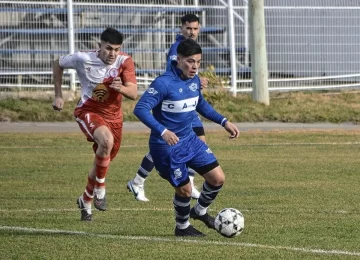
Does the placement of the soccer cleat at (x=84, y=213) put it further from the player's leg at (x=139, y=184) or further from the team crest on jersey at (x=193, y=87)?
the team crest on jersey at (x=193, y=87)

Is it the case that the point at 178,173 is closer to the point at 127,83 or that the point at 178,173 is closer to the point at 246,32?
the point at 127,83

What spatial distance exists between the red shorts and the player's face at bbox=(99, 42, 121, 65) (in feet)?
1.94

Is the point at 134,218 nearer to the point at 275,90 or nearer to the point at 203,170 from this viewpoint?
the point at 203,170

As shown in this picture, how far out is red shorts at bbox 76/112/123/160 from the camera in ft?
36.8

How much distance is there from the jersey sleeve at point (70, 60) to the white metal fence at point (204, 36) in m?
12.3

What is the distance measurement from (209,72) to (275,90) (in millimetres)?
2037

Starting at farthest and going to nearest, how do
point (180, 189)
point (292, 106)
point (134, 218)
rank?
point (292, 106)
point (134, 218)
point (180, 189)

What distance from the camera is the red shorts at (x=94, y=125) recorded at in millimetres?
11227

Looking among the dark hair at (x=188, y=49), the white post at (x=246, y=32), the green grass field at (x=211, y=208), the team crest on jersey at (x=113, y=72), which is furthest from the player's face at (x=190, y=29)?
the white post at (x=246, y=32)

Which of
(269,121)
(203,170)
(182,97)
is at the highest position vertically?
(182,97)

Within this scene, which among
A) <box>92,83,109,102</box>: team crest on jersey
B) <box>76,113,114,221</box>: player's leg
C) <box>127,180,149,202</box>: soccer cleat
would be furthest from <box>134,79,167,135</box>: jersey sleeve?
<box>127,180,149,202</box>: soccer cleat

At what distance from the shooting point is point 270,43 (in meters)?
24.9

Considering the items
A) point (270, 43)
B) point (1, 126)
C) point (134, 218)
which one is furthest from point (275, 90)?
point (134, 218)

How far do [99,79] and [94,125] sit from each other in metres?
0.51
